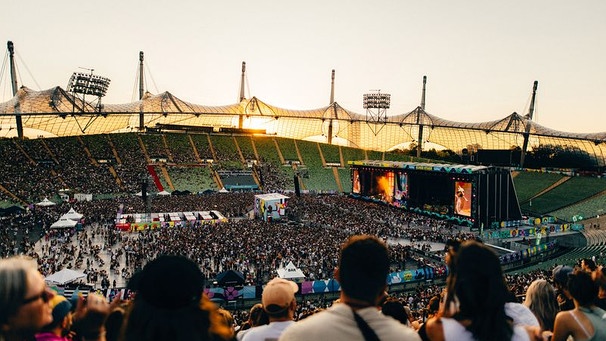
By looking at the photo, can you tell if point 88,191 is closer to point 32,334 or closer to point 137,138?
point 137,138

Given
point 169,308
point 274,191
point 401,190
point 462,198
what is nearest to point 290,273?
point 169,308

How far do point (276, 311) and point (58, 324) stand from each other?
1279mm

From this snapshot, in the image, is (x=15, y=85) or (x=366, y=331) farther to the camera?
(x=15, y=85)

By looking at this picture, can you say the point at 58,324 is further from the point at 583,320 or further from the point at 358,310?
the point at 583,320

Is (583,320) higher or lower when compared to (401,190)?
higher

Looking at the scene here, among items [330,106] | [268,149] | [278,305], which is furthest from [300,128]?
[278,305]

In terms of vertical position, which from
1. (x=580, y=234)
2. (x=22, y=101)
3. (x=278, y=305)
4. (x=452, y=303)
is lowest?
(x=580, y=234)

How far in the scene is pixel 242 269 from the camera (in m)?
17.2

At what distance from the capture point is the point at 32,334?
2047 mm

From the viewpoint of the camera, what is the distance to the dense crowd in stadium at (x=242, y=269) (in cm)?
193

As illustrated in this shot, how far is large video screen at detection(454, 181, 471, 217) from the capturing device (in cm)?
2969

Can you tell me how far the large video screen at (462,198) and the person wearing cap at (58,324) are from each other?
1184 inches

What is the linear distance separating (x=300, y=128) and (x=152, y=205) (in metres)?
50.1

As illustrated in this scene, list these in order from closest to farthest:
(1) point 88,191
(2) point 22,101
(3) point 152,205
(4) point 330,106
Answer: (3) point 152,205, (1) point 88,191, (2) point 22,101, (4) point 330,106
